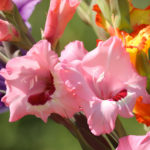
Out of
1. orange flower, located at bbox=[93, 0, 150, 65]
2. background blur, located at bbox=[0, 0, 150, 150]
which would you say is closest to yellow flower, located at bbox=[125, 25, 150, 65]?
orange flower, located at bbox=[93, 0, 150, 65]

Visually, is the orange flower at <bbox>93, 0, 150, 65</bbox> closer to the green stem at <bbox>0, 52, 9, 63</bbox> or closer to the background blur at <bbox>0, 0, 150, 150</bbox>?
the green stem at <bbox>0, 52, 9, 63</bbox>

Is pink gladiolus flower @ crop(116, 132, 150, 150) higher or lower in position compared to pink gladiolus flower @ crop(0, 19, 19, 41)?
lower

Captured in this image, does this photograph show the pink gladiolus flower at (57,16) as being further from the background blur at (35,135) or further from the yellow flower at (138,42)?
the background blur at (35,135)

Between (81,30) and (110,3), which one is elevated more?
(110,3)

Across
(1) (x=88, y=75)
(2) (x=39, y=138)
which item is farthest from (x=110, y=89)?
(2) (x=39, y=138)

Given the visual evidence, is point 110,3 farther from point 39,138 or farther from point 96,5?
point 39,138

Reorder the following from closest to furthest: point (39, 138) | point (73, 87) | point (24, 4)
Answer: point (73, 87)
point (24, 4)
point (39, 138)
